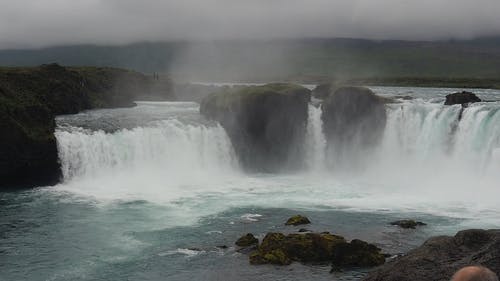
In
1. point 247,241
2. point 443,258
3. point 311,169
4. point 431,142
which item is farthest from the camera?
point 311,169

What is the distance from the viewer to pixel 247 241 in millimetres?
30641

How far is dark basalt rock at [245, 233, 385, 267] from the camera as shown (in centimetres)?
2769

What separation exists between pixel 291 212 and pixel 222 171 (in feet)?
64.5

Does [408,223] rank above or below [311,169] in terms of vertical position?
below

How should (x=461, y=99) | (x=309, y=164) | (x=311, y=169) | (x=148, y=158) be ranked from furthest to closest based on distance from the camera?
(x=461, y=99), (x=309, y=164), (x=311, y=169), (x=148, y=158)

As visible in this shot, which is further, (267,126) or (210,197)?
(267,126)

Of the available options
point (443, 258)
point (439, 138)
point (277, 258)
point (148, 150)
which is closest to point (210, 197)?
point (148, 150)

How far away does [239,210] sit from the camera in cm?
3909

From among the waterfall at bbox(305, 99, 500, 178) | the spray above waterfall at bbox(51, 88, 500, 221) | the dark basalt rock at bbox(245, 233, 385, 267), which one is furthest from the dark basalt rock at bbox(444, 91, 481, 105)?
the dark basalt rock at bbox(245, 233, 385, 267)

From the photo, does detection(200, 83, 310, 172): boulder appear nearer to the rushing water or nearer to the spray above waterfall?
the spray above waterfall

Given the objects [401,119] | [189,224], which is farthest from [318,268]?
[401,119]

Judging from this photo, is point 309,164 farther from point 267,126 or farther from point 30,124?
point 30,124

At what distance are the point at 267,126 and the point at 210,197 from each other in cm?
1769

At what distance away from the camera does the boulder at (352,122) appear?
197 feet
